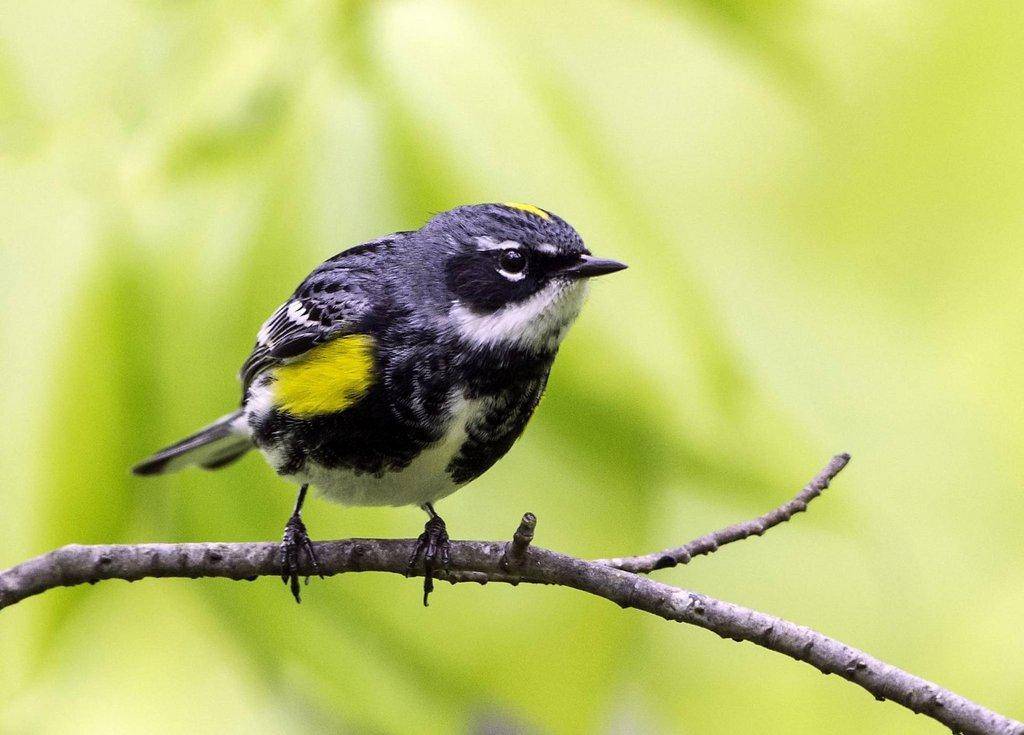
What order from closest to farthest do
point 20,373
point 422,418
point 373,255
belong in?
point 422,418 < point 373,255 < point 20,373

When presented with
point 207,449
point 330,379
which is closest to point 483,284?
point 330,379

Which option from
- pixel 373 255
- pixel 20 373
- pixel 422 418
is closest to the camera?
pixel 422 418

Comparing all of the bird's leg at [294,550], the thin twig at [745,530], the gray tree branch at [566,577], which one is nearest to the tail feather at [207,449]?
the bird's leg at [294,550]

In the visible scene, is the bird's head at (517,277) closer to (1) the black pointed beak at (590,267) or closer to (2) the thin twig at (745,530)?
(1) the black pointed beak at (590,267)

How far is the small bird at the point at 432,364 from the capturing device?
107 centimetres

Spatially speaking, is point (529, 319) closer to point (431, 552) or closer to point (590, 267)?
point (590, 267)

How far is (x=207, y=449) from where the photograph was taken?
55.2 inches

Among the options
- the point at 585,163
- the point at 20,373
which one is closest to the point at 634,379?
the point at 585,163

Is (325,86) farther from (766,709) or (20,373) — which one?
(766,709)

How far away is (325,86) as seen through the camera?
1.39 metres

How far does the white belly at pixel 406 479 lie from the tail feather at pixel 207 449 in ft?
0.83

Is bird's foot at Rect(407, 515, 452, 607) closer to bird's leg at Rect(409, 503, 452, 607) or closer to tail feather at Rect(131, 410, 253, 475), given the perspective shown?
bird's leg at Rect(409, 503, 452, 607)

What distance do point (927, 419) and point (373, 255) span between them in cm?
72

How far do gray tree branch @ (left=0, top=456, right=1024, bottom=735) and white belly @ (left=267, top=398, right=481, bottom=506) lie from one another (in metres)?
0.06
